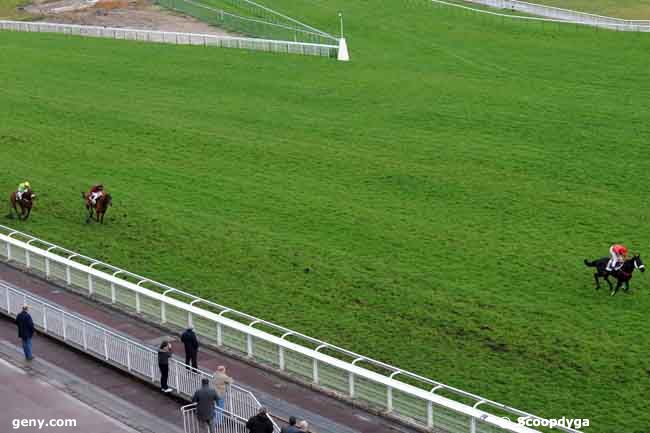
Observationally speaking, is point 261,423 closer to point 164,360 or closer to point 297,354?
point 164,360

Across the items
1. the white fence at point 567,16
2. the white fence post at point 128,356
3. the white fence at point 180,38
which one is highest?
the white fence at point 567,16

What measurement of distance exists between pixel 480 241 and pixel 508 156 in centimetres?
742

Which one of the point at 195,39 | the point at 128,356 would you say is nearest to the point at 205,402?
the point at 128,356

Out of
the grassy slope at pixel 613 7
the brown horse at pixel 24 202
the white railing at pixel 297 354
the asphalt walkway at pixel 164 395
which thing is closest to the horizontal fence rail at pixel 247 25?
the grassy slope at pixel 613 7

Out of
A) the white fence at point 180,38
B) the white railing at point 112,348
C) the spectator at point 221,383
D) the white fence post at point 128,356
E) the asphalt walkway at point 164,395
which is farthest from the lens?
the white fence at point 180,38

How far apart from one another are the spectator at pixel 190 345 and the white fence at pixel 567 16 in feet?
120

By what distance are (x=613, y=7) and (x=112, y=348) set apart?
1833 inches

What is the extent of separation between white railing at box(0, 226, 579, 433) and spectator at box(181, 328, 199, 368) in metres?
1.10

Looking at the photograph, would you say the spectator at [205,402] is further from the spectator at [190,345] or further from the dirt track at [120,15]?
the dirt track at [120,15]

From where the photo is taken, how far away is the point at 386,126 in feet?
116

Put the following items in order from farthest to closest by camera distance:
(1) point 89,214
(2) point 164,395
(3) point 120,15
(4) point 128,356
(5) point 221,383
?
(3) point 120,15
(1) point 89,214
(4) point 128,356
(2) point 164,395
(5) point 221,383

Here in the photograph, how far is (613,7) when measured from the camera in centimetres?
5834

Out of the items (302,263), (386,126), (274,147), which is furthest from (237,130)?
(302,263)

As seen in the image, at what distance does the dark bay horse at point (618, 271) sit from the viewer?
20.5 metres
